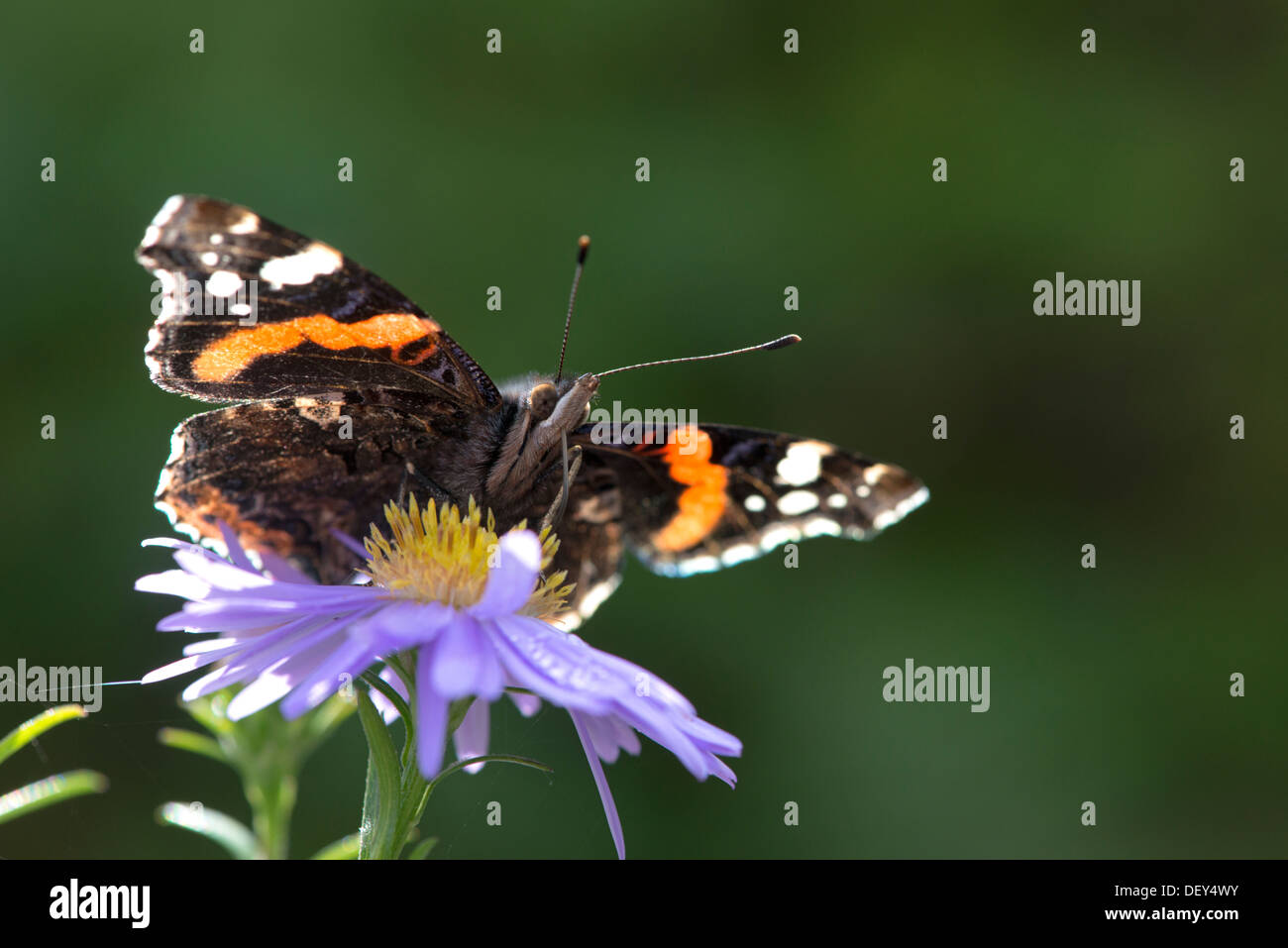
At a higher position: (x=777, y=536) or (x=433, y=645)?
(x=777, y=536)

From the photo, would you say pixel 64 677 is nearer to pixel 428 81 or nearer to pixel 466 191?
pixel 466 191

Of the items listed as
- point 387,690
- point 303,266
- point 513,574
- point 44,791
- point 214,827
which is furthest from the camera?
point 303,266

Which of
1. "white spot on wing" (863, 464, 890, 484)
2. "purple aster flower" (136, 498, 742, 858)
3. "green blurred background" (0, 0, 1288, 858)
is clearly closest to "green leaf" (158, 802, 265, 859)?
"purple aster flower" (136, 498, 742, 858)

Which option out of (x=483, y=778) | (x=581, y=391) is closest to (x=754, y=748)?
(x=483, y=778)

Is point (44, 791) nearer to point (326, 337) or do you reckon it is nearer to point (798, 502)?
point (326, 337)

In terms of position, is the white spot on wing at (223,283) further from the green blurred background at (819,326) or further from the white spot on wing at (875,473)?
the green blurred background at (819,326)

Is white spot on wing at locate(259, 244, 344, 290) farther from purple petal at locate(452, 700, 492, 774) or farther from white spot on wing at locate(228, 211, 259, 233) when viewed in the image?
purple petal at locate(452, 700, 492, 774)

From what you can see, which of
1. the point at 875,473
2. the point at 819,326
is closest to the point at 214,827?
the point at 875,473
